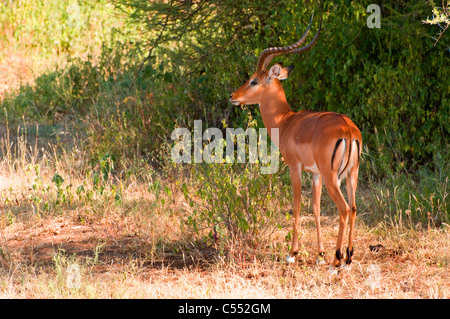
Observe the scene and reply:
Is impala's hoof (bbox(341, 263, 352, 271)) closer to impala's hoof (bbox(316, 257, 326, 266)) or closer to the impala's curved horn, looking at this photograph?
impala's hoof (bbox(316, 257, 326, 266))

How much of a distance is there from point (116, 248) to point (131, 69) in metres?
4.85

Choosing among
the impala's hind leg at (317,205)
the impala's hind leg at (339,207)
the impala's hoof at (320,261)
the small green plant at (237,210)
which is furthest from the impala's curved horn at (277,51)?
the impala's hoof at (320,261)

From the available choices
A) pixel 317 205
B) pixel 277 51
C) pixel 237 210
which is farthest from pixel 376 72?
pixel 237 210

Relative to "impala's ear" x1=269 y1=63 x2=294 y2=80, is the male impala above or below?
below

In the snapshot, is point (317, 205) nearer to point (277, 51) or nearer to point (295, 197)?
point (295, 197)

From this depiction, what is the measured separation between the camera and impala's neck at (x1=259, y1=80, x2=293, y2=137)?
4.98 m

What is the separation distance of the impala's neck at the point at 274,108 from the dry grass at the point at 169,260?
969 millimetres

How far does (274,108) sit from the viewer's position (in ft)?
16.5

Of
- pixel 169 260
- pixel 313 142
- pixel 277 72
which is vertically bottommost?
pixel 169 260

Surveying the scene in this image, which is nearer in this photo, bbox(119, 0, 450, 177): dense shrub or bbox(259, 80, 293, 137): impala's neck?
bbox(259, 80, 293, 137): impala's neck

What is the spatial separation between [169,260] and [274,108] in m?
1.47

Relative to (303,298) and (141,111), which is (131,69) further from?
(303,298)

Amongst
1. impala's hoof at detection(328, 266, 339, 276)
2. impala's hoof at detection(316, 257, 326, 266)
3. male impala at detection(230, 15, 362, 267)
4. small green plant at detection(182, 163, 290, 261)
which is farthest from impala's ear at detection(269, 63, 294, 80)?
impala's hoof at detection(328, 266, 339, 276)

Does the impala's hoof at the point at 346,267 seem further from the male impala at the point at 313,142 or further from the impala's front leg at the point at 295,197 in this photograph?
the impala's front leg at the point at 295,197
